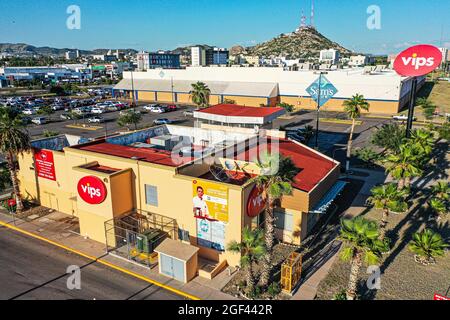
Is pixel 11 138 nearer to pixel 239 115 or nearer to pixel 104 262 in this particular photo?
pixel 104 262

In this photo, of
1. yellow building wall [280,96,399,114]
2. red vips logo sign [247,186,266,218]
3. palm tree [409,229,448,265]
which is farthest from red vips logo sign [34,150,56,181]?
yellow building wall [280,96,399,114]

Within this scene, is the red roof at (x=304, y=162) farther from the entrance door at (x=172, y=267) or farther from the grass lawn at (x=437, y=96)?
the grass lawn at (x=437, y=96)

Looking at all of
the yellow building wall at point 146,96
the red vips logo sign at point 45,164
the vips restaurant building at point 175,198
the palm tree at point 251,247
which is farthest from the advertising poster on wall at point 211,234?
the yellow building wall at point 146,96

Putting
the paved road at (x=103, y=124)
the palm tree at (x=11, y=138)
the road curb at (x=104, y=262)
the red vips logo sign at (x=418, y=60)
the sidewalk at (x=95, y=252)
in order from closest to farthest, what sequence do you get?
the road curb at (x=104, y=262), the sidewalk at (x=95, y=252), the palm tree at (x=11, y=138), the red vips logo sign at (x=418, y=60), the paved road at (x=103, y=124)

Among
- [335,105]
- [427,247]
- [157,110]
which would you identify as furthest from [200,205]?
[335,105]

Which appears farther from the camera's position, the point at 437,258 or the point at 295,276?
the point at 437,258

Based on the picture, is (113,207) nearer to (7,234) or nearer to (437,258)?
(7,234)

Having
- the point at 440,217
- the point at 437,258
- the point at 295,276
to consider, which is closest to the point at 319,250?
the point at 295,276
